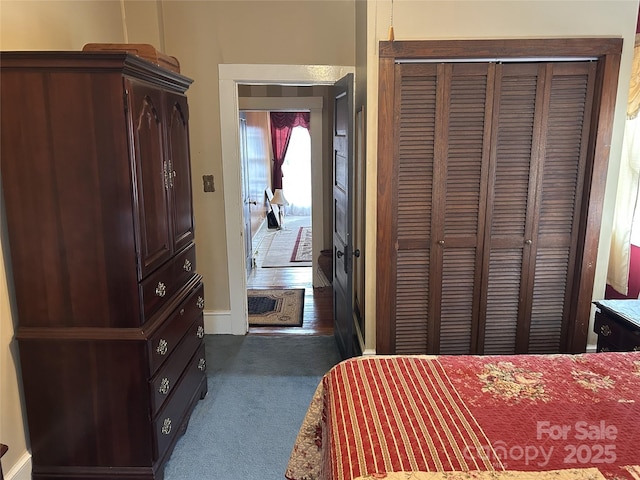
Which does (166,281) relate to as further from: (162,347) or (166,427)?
(166,427)

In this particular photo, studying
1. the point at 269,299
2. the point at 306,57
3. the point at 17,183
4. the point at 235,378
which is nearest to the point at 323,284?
the point at 269,299

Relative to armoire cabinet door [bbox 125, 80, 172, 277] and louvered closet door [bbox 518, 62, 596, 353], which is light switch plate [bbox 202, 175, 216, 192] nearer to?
armoire cabinet door [bbox 125, 80, 172, 277]

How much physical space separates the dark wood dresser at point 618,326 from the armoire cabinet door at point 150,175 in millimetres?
2288

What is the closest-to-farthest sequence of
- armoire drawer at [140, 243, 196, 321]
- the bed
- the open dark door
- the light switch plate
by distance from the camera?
the bed → armoire drawer at [140, 243, 196, 321] → the open dark door → the light switch plate

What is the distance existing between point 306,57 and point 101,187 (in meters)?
2.14

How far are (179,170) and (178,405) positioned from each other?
123cm

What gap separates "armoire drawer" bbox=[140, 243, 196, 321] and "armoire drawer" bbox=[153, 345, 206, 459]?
0.48m

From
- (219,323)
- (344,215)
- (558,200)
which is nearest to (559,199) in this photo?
(558,200)

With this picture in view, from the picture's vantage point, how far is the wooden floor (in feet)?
13.3

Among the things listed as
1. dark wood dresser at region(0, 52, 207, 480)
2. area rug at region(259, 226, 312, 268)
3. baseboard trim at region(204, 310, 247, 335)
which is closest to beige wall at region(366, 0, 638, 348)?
dark wood dresser at region(0, 52, 207, 480)

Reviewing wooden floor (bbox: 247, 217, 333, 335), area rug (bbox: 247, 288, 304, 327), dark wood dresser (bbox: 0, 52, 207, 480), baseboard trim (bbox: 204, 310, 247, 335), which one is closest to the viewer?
dark wood dresser (bbox: 0, 52, 207, 480)

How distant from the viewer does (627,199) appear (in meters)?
3.13

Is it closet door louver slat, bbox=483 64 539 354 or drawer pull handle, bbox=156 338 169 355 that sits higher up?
closet door louver slat, bbox=483 64 539 354

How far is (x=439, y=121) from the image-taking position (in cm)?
277
